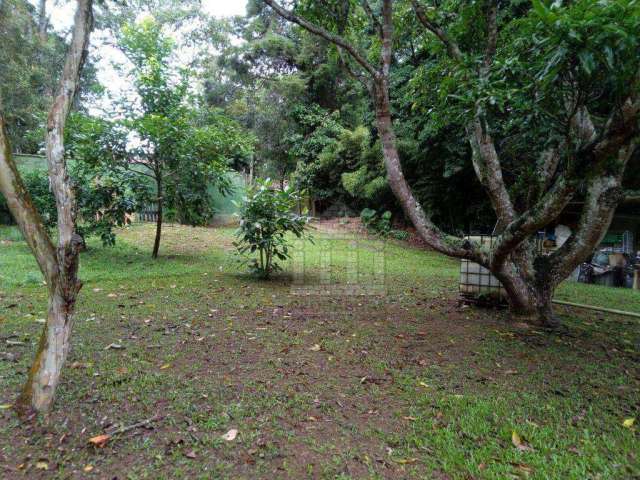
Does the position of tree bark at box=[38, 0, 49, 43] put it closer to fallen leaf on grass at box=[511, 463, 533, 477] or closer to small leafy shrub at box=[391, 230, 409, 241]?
small leafy shrub at box=[391, 230, 409, 241]

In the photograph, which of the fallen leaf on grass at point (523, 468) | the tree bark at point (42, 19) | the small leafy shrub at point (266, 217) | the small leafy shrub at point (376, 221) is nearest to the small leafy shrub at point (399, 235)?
the small leafy shrub at point (376, 221)

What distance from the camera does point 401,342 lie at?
3234 millimetres

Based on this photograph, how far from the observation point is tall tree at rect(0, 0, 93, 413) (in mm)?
1821

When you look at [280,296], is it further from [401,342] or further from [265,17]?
[265,17]

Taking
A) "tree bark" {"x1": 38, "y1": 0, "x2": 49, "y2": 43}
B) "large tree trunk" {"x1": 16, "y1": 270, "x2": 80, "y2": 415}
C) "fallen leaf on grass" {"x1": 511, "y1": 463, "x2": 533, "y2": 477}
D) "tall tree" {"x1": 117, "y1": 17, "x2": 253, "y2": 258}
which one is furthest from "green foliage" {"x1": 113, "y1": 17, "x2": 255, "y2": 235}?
"tree bark" {"x1": 38, "y1": 0, "x2": 49, "y2": 43}

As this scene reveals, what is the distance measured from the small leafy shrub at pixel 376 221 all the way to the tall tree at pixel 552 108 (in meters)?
7.22

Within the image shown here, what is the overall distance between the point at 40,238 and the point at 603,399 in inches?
131

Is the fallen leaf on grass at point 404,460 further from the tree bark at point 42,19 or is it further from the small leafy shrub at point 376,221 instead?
the tree bark at point 42,19

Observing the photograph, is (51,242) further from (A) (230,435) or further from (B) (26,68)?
(B) (26,68)

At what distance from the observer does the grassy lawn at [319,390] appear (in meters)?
1.70

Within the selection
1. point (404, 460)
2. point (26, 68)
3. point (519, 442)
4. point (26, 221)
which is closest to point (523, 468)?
point (519, 442)

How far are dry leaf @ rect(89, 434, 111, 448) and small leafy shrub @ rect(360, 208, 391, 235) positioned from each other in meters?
10.1

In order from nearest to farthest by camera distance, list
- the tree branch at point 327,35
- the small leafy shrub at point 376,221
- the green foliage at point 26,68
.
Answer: the tree branch at point 327,35
the green foliage at point 26,68
the small leafy shrub at point 376,221

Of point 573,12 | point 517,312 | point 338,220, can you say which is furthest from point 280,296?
point 338,220
